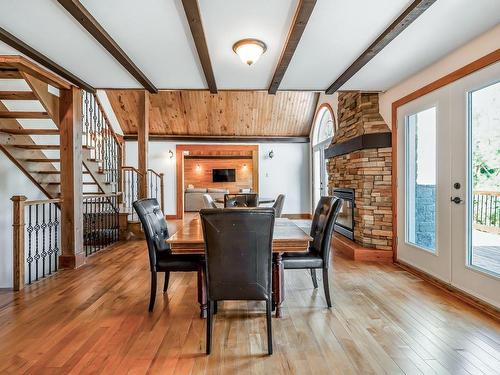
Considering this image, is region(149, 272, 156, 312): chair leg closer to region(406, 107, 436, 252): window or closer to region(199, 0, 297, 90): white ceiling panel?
region(199, 0, 297, 90): white ceiling panel

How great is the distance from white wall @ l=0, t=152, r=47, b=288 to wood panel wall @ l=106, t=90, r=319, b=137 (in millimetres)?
3586

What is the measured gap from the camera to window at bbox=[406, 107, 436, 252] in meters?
3.32

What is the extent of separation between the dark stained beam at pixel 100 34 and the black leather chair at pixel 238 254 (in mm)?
1705

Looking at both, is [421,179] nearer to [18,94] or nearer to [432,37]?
[432,37]

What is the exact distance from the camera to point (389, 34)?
247cm

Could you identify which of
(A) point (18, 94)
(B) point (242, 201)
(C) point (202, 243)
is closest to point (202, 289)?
(C) point (202, 243)

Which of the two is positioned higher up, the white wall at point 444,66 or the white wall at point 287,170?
the white wall at point 444,66

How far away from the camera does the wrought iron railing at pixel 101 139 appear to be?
4928 mm

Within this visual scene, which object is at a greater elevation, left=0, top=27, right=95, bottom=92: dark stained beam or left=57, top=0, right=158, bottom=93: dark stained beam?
left=0, top=27, right=95, bottom=92: dark stained beam

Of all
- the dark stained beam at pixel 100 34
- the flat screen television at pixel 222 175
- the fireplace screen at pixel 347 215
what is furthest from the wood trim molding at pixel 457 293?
the flat screen television at pixel 222 175

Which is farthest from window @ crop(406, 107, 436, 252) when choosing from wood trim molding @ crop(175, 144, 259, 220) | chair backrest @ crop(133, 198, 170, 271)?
wood trim molding @ crop(175, 144, 259, 220)

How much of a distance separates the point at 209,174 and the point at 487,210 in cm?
1101

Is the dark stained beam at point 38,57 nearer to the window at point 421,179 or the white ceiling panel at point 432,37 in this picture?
the white ceiling panel at point 432,37

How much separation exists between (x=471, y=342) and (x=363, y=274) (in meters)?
1.49
